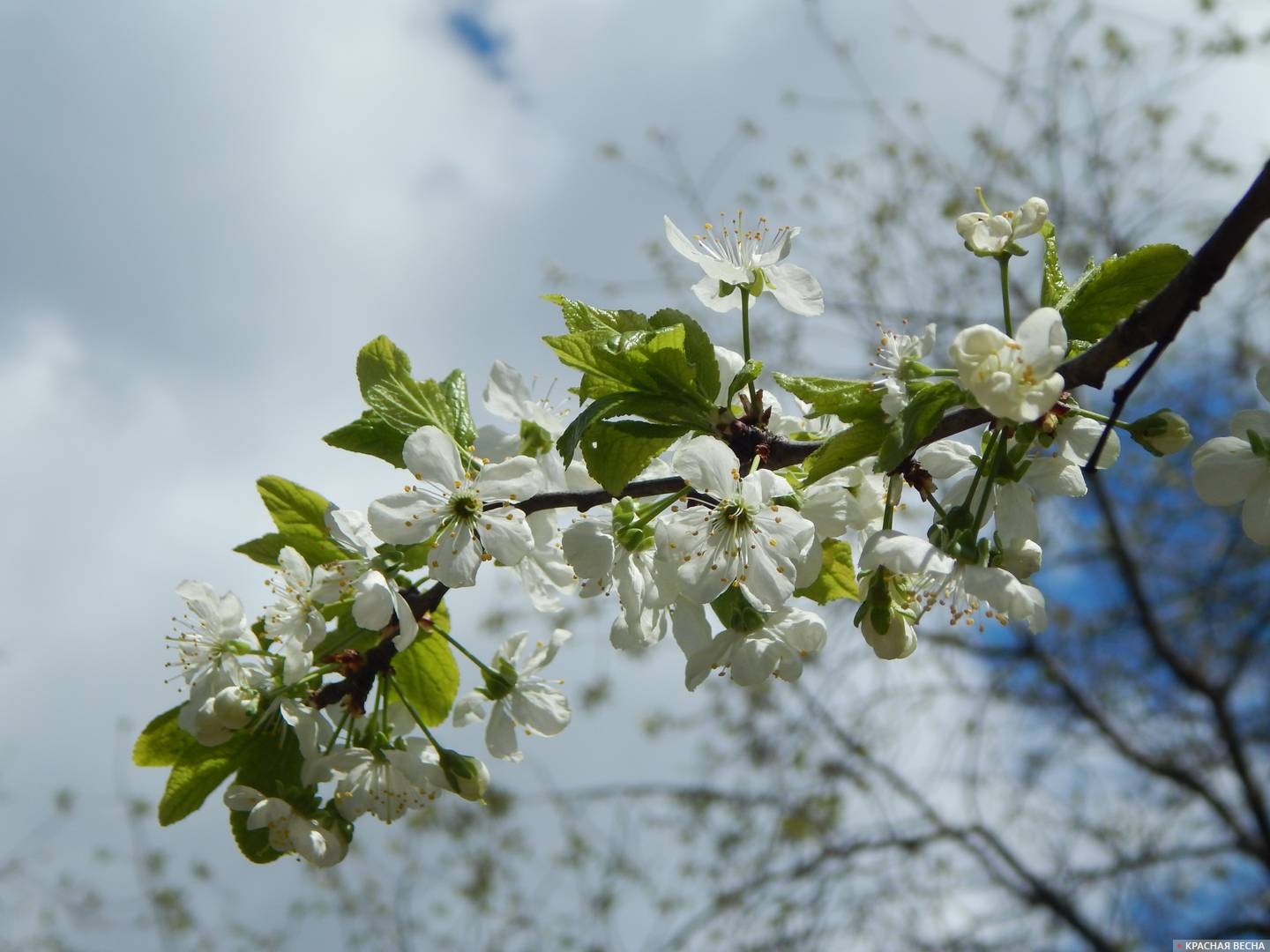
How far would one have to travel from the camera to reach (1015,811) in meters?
5.28

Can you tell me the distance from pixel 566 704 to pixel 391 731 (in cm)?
26

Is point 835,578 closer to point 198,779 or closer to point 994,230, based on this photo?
point 994,230

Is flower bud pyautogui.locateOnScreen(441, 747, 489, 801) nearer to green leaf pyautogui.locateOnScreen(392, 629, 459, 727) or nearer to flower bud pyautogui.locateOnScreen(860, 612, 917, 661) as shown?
green leaf pyautogui.locateOnScreen(392, 629, 459, 727)

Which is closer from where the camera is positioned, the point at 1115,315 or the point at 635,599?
the point at 1115,315

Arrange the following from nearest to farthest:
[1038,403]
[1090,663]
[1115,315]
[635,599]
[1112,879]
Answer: [1038,403]
[1115,315]
[635,599]
[1112,879]
[1090,663]

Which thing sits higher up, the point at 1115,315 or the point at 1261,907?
the point at 1115,315

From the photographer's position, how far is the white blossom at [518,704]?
1.44 metres

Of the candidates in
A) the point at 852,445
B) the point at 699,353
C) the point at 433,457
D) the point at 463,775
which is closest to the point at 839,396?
the point at 852,445

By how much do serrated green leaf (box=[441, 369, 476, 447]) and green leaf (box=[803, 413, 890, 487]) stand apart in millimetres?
396

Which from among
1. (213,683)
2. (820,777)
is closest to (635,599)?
(213,683)

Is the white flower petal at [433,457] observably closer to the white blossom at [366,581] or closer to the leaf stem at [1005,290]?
the white blossom at [366,581]

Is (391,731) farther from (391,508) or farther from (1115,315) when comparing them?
(1115,315)

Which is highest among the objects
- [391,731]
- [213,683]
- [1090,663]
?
[213,683]

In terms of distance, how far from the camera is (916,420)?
1.01 meters
